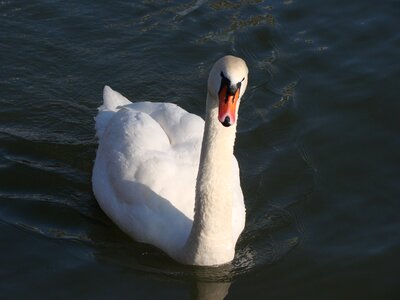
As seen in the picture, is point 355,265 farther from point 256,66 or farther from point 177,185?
point 256,66

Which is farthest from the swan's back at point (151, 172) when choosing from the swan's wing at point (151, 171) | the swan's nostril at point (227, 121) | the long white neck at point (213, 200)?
the swan's nostril at point (227, 121)

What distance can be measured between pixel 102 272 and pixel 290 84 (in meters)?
4.85

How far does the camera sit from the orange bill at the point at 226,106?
831 cm

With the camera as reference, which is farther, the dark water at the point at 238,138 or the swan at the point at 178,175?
the dark water at the point at 238,138

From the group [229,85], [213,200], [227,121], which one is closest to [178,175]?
[213,200]

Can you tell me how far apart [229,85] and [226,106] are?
0.61ft

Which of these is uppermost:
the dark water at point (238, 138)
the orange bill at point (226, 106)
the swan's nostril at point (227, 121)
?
the orange bill at point (226, 106)

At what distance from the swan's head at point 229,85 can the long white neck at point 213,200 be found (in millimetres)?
389

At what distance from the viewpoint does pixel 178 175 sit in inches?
397

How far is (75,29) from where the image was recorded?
Answer: 46.7 ft

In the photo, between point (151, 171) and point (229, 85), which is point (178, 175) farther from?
point (229, 85)

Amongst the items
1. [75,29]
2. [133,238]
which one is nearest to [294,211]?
[133,238]

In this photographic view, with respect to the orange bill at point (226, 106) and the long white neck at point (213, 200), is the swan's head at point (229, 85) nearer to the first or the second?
the orange bill at point (226, 106)

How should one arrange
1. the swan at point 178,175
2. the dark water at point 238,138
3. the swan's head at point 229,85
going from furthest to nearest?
the dark water at point 238,138 → the swan at point 178,175 → the swan's head at point 229,85
